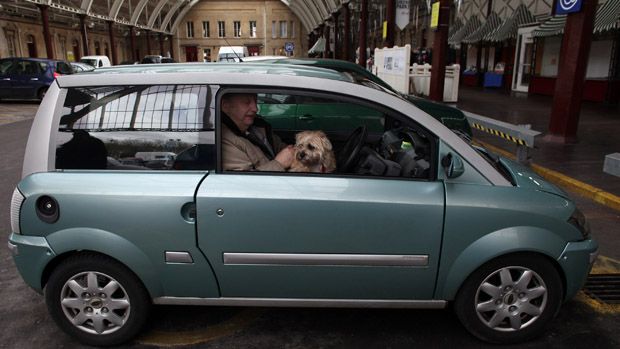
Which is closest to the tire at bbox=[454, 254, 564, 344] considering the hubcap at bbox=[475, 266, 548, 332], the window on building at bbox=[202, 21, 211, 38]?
the hubcap at bbox=[475, 266, 548, 332]

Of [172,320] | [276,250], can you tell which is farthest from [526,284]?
[172,320]

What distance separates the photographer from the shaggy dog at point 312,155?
2932 mm

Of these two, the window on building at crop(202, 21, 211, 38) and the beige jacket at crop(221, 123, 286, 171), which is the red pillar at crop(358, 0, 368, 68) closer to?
the beige jacket at crop(221, 123, 286, 171)

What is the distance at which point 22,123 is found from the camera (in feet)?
41.6

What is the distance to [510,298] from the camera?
2723 millimetres

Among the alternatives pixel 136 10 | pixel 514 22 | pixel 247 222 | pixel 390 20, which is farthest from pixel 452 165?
pixel 136 10

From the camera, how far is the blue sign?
8383 mm

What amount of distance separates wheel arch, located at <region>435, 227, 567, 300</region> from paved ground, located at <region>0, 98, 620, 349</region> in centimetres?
48

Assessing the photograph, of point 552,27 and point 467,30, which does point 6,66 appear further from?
point 467,30

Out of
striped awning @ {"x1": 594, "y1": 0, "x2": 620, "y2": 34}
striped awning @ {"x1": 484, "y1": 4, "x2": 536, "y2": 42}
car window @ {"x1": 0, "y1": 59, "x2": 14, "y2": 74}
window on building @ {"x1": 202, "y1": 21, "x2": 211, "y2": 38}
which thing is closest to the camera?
striped awning @ {"x1": 594, "y1": 0, "x2": 620, "y2": 34}

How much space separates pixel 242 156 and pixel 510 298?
179cm

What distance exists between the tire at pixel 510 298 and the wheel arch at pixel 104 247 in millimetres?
1834

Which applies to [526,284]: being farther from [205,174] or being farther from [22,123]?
[22,123]

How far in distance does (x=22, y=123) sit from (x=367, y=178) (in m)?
13.0
